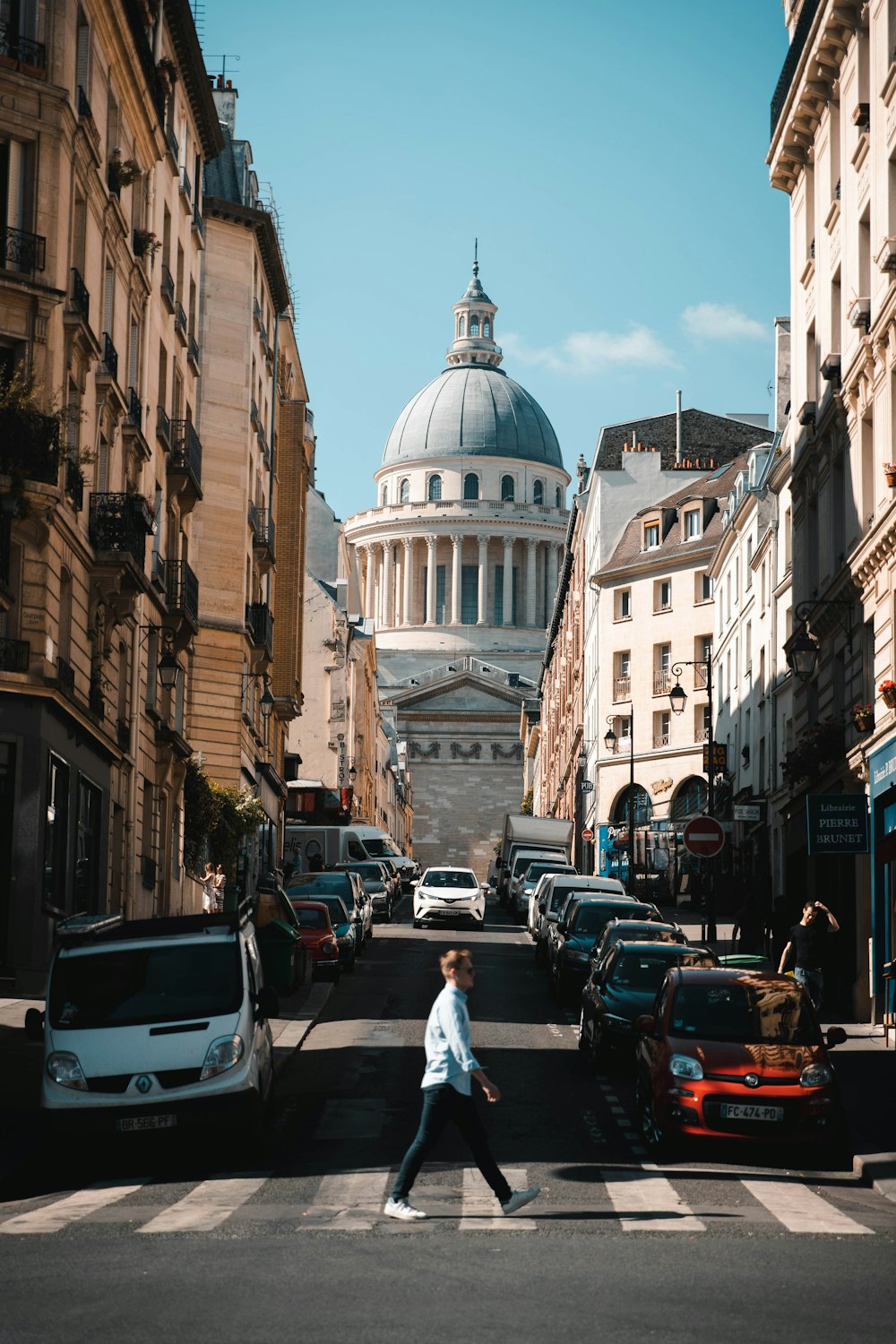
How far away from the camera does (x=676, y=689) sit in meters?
41.8

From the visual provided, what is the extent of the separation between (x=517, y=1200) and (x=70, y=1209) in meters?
3.14

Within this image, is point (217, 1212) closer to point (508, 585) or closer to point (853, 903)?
point (853, 903)

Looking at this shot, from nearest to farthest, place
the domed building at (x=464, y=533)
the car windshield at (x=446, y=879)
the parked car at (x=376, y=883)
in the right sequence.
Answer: the car windshield at (x=446, y=879) → the parked car at (x=376, y=883) → the domed building at (x=464, y=533)

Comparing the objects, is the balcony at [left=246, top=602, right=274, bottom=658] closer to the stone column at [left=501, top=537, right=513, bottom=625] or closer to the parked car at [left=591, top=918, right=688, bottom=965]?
the parked car at [left=591, top=918, right=688, bottom=965]

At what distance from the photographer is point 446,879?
51.6 meters

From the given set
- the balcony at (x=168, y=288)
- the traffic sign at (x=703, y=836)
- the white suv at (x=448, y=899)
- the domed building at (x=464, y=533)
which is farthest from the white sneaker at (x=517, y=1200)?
the domed building at (x=464, y=533)

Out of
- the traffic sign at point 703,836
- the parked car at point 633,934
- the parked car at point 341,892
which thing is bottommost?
the parked car at point 633,934

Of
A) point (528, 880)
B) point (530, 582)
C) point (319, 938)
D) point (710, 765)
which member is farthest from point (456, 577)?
point (319, 938)

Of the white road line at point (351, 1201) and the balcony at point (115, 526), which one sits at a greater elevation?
the balcony at point (115, 526)

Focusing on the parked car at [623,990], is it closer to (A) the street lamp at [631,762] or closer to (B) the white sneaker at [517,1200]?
(B) the white sneaker at [517,1200]

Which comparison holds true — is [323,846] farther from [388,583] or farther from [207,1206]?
[388,583]

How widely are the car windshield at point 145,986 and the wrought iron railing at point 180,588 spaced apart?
891 inches

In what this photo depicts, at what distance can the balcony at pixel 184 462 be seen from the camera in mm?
39500

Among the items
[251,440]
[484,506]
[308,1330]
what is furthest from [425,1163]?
[484,506]
